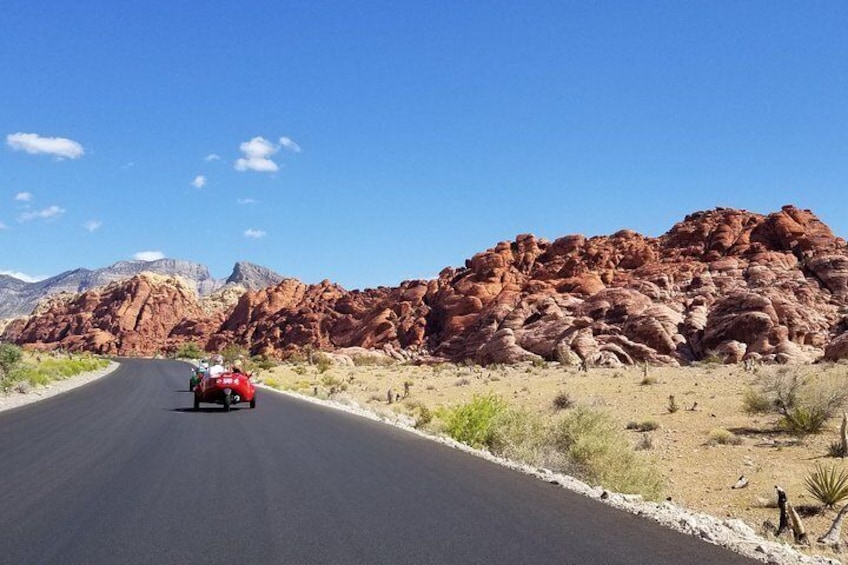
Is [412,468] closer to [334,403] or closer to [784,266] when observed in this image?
[334,403]

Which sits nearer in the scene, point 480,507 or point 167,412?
point 480,507

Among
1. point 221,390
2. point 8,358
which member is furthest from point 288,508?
point 8,358

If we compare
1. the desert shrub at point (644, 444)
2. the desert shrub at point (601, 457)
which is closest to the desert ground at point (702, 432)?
the desert shrub at point (644, 444)

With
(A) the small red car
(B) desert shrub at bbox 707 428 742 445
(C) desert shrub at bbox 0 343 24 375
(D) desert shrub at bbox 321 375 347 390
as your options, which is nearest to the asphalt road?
(A) the small red car

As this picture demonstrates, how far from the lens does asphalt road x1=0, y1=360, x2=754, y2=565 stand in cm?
635

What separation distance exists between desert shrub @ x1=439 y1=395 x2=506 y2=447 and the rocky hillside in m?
37.4

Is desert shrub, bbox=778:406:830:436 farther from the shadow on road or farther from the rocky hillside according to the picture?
the rocky hillside

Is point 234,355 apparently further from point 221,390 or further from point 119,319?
point 119,319

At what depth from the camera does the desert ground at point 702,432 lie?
1291 centimetres

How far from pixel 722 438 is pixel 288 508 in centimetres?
1450

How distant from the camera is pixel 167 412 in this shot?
2162 cm

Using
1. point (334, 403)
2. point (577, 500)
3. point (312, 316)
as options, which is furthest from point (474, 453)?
point (312, 316)

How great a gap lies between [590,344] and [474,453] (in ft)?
150

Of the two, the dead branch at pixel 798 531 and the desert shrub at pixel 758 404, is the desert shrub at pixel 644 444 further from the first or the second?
the dead branch at pixel 798 531
